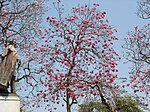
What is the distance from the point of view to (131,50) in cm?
1093

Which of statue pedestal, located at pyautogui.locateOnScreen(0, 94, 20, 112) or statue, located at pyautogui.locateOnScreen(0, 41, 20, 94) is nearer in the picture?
statue pedestal, located at pyautogui.locateOnScreen(0, 94, 20, 112)

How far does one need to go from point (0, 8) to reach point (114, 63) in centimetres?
425

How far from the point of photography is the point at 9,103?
595cm

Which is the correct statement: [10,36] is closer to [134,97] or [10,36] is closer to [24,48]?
[24,48]

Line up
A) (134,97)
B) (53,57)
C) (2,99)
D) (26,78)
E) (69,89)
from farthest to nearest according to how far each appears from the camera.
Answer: (134,97) < (26,78) < (53,57) < (69,89) < (2,99)

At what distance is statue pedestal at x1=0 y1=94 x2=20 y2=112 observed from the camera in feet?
19.3

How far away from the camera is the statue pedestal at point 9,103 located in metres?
5.87

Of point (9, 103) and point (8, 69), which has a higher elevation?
point (8, 69)

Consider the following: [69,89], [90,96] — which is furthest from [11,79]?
[90,96]

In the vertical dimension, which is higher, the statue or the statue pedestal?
the statue

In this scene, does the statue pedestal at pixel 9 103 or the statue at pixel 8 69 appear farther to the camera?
the statue at pixel 8 69

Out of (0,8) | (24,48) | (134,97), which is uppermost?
(0,8)

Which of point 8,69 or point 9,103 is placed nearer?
point 9,103

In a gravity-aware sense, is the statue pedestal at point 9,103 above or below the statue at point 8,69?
below
